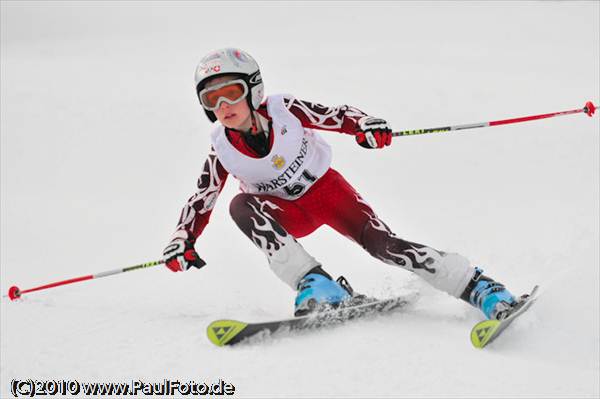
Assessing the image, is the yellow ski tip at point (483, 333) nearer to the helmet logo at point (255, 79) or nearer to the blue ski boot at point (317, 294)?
the blue ski boot at point (317, 294)

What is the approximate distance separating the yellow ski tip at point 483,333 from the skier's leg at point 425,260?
0.36 meters

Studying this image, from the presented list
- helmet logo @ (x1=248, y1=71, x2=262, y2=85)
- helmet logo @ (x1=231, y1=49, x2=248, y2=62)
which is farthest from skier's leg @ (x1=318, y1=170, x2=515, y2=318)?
helmet logo @ (x1=231, y1=49, x2=248, y2=62)

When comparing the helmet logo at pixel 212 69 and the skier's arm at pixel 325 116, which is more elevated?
the helmet logo at pixel 212 69

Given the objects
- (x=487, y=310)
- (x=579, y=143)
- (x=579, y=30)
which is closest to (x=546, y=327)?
(x=487, y=310)

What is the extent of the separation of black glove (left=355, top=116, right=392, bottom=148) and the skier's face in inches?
23.3

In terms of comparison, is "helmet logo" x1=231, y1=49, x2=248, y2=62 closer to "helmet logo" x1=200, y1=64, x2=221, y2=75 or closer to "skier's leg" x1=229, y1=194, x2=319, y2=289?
"helmet logo" x1=200, y1=64, x2=221, y2=75

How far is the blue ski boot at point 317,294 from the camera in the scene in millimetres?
3543

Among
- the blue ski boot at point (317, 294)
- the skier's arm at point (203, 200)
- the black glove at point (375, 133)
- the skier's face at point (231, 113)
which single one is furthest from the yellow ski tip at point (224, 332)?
Answer: the black glove at point (375, 133)

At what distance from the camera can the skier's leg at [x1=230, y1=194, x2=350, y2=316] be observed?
3598 mm

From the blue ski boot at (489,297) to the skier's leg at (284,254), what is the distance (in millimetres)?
590

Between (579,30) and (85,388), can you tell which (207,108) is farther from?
(579,30)

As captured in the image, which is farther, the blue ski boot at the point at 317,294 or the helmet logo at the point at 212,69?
the helmet logo at the point at 212,69

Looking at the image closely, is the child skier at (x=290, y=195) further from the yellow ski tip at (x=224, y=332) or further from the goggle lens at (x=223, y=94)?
the yellow ski tip at (x=224, y=332)

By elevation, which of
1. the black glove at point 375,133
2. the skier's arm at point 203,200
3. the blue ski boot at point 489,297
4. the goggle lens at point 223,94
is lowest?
the blue ski boot at point 489,297
